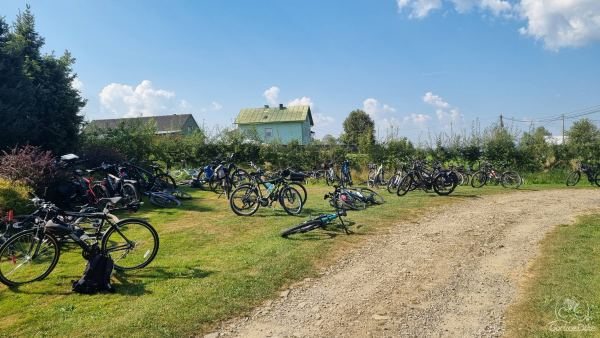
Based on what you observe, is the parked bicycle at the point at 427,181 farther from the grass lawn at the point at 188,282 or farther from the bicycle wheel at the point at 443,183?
the grass lawn at the point at 188,282

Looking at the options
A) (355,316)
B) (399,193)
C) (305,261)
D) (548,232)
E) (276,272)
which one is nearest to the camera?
(355,316)

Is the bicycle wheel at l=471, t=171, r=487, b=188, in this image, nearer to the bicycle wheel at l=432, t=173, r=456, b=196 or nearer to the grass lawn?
the bicycle wheel at l=432, t=173, r=456, b=196

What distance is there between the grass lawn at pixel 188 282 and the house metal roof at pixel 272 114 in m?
34.0

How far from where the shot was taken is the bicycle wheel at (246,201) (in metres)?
8.63

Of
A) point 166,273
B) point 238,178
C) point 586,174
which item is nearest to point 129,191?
point 238,178

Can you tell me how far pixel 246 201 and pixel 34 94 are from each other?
7.87 m

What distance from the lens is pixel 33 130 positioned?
11359 mm

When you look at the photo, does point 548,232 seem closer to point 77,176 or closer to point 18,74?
point 77,176

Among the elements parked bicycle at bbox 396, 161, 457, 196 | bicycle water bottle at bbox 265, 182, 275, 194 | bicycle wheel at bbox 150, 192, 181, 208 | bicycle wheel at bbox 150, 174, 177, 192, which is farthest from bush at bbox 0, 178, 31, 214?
parked bicycle at bbox 396, 161, 457, 196

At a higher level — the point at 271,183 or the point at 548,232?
the point at 271,183

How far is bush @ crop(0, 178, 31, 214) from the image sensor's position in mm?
6984

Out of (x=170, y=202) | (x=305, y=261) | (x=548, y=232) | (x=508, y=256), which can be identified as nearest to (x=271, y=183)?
(x=170, y=202)

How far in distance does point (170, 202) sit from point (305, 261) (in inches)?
225

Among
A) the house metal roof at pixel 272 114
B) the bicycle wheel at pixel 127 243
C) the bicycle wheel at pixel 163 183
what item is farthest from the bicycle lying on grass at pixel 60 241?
the house metal roof at pixel 272 114
